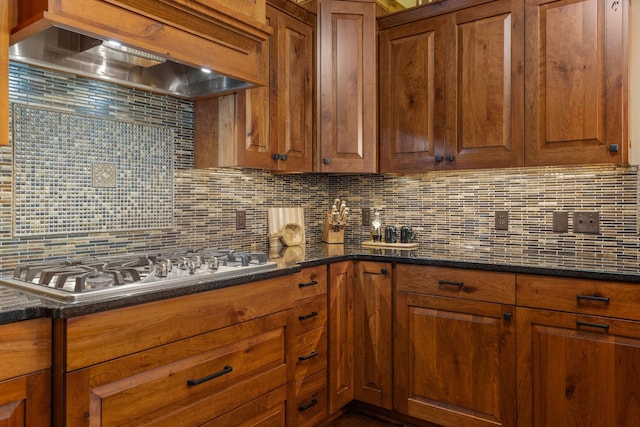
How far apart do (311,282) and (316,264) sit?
3.4 inches

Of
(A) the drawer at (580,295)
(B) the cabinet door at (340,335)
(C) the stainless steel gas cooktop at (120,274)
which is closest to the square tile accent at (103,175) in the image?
(C) the stainless steel gas cooktop at (120,274)

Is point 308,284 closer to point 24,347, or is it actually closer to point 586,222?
point 24,347

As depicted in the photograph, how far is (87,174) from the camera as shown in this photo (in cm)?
193

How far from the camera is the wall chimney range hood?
1.44 meters

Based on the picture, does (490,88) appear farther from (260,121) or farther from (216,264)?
(216,264)

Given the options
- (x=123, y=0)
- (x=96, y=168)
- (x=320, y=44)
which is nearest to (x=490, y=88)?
(x=320, y=44)

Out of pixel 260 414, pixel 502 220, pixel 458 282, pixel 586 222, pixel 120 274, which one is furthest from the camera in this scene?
pixel 502 220

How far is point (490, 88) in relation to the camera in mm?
2371

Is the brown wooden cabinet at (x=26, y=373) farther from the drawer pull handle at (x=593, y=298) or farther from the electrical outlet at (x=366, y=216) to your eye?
the electrical outlet at (x=366, y=216)

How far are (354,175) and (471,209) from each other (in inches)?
32.3

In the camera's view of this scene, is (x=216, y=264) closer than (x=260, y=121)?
Yes

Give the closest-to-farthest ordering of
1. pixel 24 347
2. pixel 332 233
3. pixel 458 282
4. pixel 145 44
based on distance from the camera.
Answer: pixel 24 347
pixel 145 44
pixel 458 282
pixel 332 233

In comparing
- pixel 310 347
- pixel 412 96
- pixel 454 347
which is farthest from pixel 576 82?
pixel 310 347

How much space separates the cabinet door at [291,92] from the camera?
246cm
